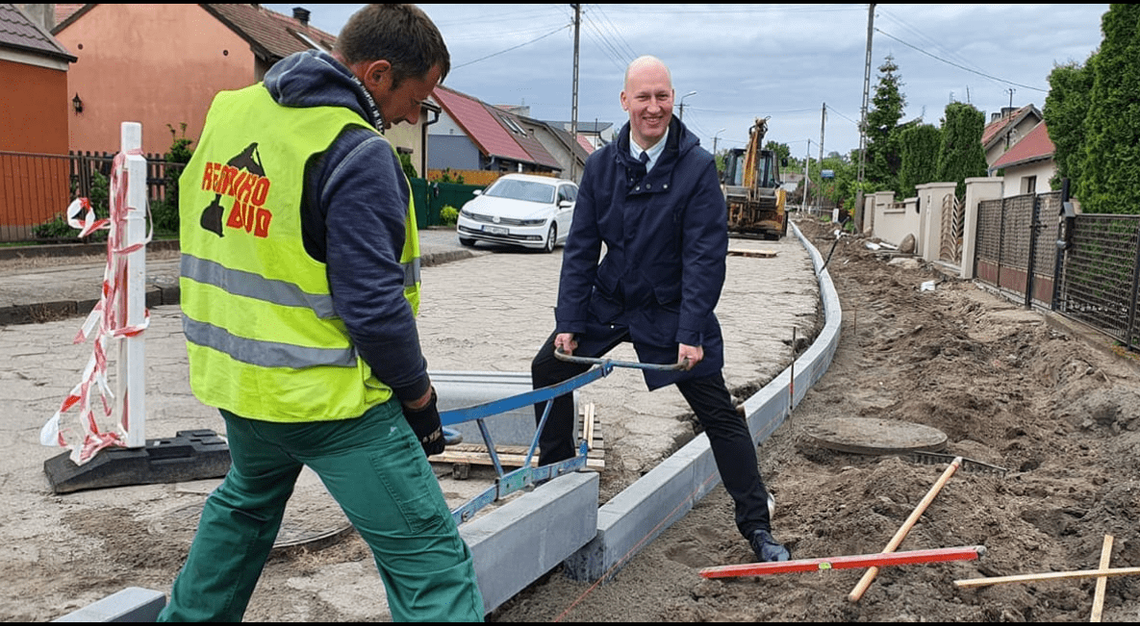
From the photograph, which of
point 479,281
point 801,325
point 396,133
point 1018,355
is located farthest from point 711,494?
point 396,133

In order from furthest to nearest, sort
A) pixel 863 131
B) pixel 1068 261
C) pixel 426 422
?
pixel 863 131, pixel 1068 261, pixel 426 422

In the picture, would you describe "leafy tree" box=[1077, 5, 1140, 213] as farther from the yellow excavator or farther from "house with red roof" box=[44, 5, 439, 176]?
"house with red roof" box=[44, 5, 439, 176]

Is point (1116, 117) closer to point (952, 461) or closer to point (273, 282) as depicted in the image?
point (952, 461)

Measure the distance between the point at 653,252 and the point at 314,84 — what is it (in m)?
1.65

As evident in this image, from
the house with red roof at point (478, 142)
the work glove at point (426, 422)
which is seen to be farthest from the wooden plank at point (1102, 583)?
the house with red roof at point (478, 142)

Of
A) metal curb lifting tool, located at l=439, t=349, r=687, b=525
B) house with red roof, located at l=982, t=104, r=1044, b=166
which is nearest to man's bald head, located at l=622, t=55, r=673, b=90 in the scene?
metal curb lifting tool, located at l=439, t=349, r=687, b=525

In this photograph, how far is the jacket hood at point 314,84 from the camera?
6.95 feet

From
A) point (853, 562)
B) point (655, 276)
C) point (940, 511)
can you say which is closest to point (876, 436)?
point (940, 511)

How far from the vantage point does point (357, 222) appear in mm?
2045

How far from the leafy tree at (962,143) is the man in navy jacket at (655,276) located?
1069 inches

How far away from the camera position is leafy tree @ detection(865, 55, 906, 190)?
159ft

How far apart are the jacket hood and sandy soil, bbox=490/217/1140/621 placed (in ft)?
6.15

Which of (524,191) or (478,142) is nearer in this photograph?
(524,191)

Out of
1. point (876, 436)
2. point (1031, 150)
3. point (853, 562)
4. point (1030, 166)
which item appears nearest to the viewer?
point (853, 562)
